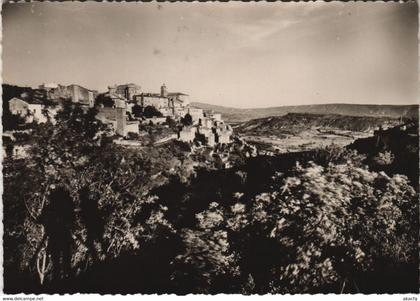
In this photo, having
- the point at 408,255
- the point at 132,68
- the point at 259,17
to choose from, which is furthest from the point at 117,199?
the point at 408,255

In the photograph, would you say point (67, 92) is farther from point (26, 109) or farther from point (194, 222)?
point (194, 222)

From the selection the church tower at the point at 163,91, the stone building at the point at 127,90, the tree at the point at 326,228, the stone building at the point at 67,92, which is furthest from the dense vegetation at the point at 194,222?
the church tower at the point at 163,91

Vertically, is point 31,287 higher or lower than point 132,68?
lower

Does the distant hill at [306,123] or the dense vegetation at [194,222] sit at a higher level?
the distant hill at [306,123]

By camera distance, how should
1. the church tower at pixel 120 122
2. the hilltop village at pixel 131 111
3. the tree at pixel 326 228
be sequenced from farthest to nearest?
the church tower at pixel 120 122 < the hilltop village at pixel 131 111 < the tree at pixel 326 228

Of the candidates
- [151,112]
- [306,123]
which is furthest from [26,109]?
[306,123]

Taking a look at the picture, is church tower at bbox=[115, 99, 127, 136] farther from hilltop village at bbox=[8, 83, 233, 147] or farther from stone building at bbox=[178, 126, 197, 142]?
stone building at bbox=[178, 126, 197, 142]

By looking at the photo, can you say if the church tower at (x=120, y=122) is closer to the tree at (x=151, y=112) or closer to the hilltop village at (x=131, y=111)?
the hilltop village at (x=131, y=111)

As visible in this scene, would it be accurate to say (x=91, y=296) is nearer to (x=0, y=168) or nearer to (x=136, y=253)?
(x=136, y=253)
